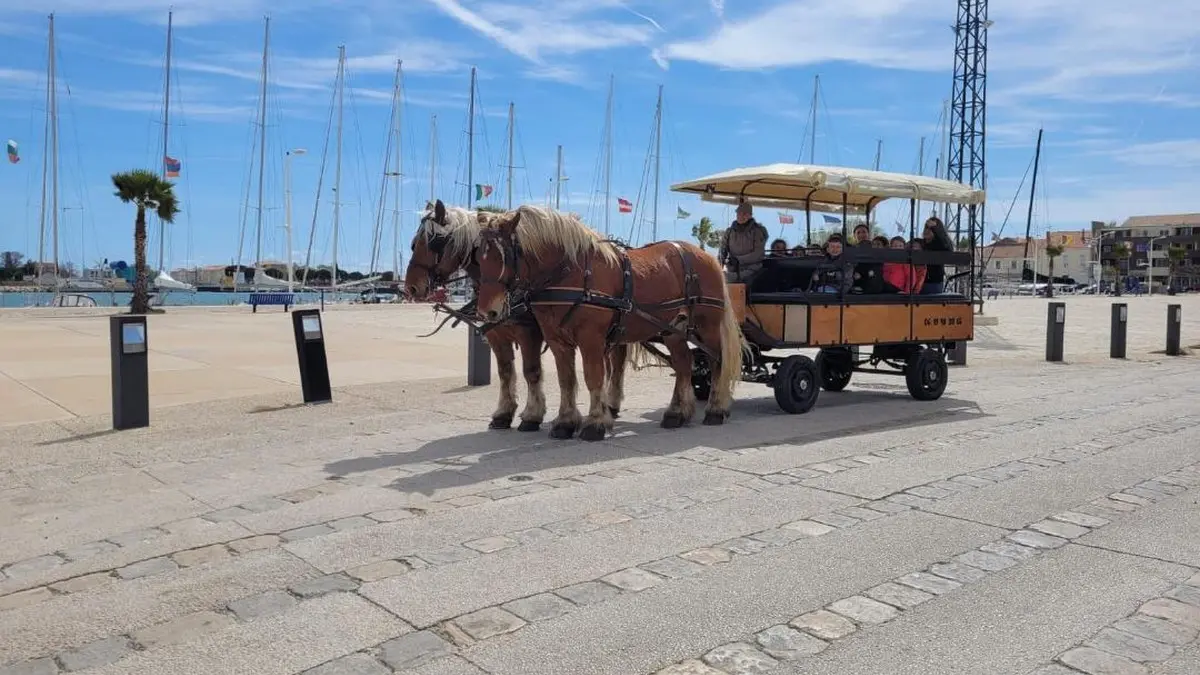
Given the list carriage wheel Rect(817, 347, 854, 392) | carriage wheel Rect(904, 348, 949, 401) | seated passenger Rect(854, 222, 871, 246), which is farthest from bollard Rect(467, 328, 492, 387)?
carriage wheel Rect(904, 348, 949, 401)

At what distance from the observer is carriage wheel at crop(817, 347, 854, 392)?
11867 millimetres

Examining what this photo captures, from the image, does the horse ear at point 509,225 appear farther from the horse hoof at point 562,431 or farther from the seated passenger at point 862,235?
the seated passenger at point 862,235

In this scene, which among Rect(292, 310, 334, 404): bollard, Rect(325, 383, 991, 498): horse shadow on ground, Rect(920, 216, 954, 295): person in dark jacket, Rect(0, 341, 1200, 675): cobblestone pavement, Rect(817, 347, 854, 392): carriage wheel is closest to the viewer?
Rect(0, 341, 1200, 675): cobblestone pavement

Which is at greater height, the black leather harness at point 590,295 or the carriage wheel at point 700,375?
the black leather harness at point 590,295

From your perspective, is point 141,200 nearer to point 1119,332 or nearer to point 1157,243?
point 1119,332

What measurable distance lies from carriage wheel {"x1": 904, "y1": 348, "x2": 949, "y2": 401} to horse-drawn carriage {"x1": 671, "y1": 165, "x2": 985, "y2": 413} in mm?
12

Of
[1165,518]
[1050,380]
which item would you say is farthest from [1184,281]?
[1165,518]

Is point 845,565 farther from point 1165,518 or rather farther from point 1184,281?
point 1184,281

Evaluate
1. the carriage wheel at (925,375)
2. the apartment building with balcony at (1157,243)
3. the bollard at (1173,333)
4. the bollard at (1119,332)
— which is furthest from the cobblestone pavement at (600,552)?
the apartment building with balcony at (1157,243)

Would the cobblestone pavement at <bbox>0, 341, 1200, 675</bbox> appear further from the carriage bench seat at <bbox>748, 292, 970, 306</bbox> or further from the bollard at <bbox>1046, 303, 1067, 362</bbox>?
the bollard at <bbox>1046, 303, 1067, 362</bbox>

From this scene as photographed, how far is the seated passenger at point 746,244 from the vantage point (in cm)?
1045

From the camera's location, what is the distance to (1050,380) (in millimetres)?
13633

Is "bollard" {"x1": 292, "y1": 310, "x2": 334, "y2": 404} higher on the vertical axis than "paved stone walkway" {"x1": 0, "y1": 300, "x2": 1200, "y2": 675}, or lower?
higher

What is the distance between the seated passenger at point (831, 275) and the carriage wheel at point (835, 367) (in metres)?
1.33
